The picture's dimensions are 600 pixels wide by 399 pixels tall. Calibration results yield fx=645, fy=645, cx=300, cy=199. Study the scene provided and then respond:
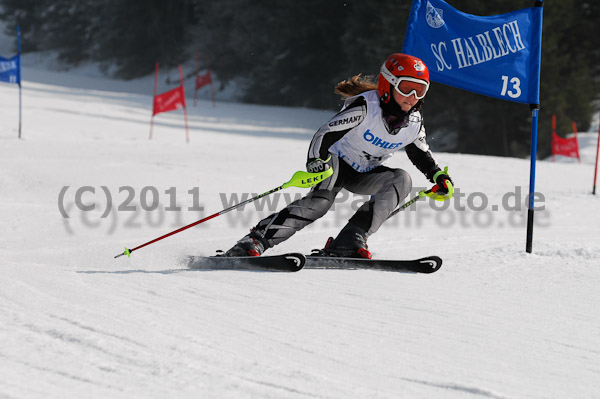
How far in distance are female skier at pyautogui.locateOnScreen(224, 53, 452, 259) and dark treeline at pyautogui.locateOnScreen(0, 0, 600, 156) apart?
15889mm

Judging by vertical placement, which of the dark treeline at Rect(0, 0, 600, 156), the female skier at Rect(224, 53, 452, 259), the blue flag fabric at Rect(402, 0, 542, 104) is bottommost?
the female skier at Rect(224, 53, 452, 259)

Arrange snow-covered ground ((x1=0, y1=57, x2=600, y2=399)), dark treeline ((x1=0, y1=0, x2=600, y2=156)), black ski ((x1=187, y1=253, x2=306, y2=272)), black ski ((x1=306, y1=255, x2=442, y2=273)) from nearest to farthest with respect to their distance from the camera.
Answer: snow-covered ground ((x1=0, y1=57, x2=600, y2=399)), black ski ((x1=187, y1=253, x2=306, y2=272)), black ski ((x1=306, y1=255, x2=442, y2=273)), dark treeline ((x1=0, y1=0, x2=600, y2=156))

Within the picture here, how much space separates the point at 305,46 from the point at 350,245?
27.4m

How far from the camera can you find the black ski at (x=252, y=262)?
3939 millimetres

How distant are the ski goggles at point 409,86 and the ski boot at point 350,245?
3.19 ft

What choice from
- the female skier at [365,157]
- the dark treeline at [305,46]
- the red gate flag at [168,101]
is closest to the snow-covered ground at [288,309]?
the female skier at [365,157]

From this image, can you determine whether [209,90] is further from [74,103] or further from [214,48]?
[74,103]

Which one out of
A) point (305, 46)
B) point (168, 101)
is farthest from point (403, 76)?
point (305, 46)

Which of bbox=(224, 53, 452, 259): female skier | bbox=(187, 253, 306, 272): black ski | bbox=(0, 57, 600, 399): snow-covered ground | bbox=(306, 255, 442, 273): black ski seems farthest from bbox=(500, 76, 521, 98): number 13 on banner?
bbox=(187, 253, 306, 272): black ski

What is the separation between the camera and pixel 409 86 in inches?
166

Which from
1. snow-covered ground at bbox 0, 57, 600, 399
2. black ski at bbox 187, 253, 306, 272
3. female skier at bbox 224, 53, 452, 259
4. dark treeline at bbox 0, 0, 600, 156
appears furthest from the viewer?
dark treeline at bbox 0, 0, 600, 156

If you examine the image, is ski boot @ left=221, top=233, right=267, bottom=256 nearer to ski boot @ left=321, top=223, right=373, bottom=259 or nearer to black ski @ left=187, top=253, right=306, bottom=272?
black ski @ left=187, top=253, right=306, bottom=272

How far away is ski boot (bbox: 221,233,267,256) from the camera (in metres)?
4.28

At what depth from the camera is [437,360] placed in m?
2.46
